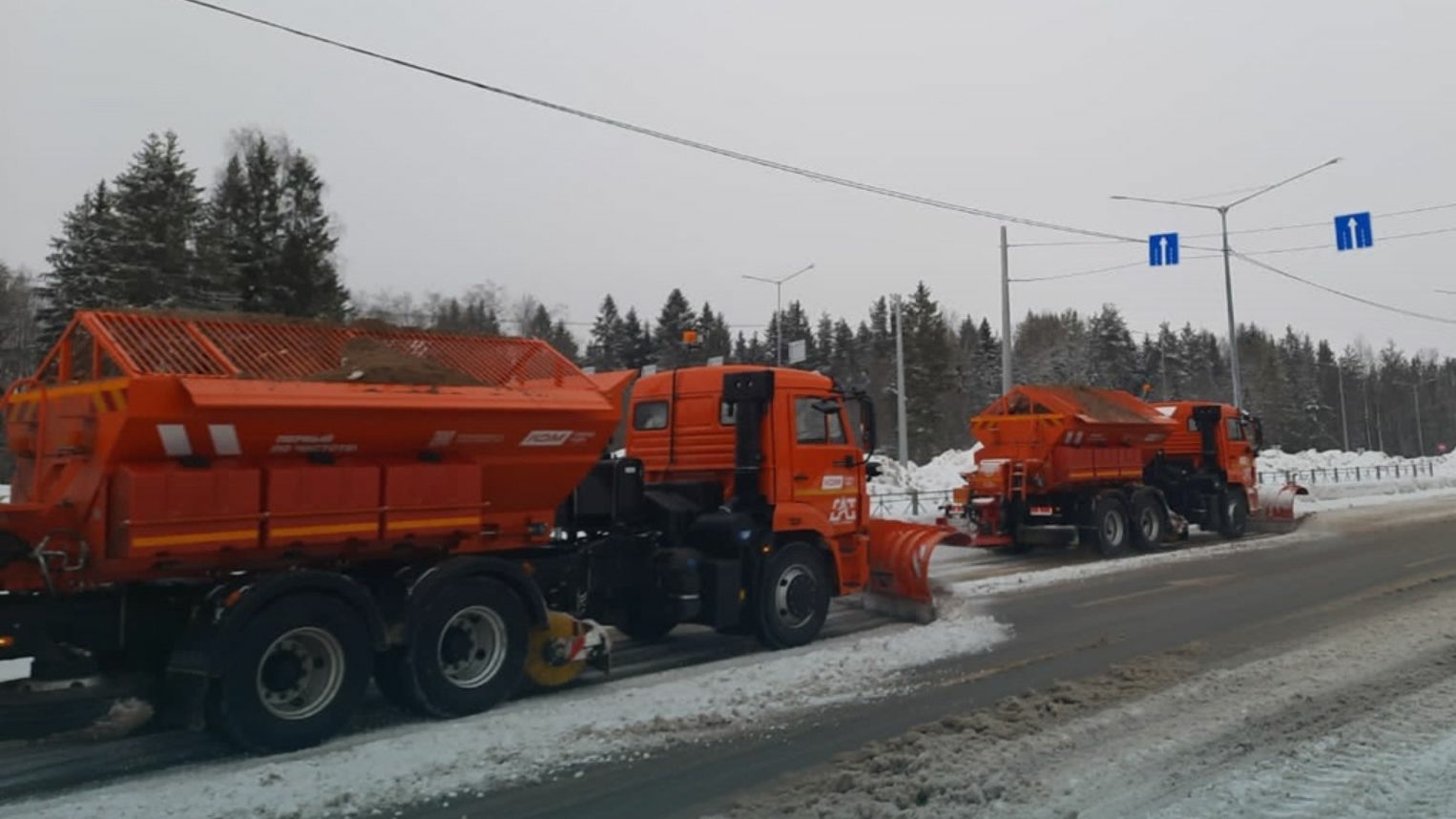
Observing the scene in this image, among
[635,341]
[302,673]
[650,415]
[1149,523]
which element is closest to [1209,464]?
Result: [1149,523]

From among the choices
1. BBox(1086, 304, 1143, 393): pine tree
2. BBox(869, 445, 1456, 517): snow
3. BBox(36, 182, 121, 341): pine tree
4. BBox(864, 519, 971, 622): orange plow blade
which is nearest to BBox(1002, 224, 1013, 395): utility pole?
BBox(869, 445, 1456, 517): snow

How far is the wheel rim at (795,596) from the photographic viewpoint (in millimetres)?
9914

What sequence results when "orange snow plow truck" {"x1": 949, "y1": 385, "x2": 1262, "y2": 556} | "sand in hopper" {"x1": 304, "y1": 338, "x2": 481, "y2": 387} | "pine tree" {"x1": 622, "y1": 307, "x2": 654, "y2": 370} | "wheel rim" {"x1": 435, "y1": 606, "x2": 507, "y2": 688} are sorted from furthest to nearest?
"pine tree" {"x1": 622, "y1": 307, "x2": 654, "y2": 370} → "orange snow plow truck" {"x1": 949, "y1": 385, "x2": 1262, "y2": 556} → "wheel rim" {"x1": 435, "y1": 606, "x2": 507, "y2": 688} → "sand in hopper" {"x1": 304, "y1": 338, "x2": 481, "y2": 387}

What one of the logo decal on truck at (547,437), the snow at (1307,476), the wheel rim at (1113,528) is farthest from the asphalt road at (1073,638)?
the snow at (1307,476)

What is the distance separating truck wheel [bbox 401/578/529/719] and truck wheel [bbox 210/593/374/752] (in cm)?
40

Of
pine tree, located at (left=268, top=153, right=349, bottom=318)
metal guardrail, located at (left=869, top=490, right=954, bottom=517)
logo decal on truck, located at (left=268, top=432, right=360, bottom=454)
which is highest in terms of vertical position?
pine tree, located at (left=268, top=153, right=349, bottom=318)

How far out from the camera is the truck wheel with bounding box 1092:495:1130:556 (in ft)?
61.4

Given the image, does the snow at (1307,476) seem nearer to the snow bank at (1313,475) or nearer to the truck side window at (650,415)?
the snow bank at (1313,475)

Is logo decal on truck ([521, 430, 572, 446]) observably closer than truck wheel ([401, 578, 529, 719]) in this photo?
No

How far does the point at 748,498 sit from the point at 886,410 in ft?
172

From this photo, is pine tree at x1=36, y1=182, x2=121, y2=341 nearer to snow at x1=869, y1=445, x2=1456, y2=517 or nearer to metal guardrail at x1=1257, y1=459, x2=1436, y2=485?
snow at x1=869, y1=445, x2=1456, y2=517

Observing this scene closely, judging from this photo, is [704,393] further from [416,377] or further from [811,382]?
[416,377]

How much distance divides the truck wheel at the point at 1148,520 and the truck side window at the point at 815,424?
1111 cm

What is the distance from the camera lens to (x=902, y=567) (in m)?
11.4
